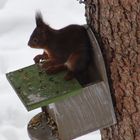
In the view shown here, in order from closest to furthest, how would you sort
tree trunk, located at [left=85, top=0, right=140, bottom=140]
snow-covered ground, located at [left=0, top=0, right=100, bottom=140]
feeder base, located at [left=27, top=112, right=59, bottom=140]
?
tree trunk, located at [left=85, top=0, right=140, bottom=140], feeder base, located at [left=27, top=112, right=59, bottom=140], snow-covered ground, located at [left=0, top=0, right=100, bottom=140]

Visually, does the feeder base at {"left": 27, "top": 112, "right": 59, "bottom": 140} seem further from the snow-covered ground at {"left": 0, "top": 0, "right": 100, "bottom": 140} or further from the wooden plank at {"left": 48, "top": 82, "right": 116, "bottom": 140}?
the snow-covered ground at {"left": 0, "top": 0, "right": 100, "bottom": 140}

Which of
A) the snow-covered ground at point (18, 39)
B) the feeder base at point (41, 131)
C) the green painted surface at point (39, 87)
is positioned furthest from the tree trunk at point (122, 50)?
the snow-covered ground at point (18, 39)

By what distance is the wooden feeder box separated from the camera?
68.7 inches

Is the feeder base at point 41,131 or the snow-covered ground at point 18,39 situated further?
the snow-covered ground at point 18,39

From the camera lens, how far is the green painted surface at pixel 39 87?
5.59 feet

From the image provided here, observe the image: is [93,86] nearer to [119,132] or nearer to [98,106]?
[98,106]

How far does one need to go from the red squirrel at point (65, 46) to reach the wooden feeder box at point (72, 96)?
27 millimetres

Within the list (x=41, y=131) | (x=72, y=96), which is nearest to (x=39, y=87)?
(x=72, y=96)

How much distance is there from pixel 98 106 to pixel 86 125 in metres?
0.09

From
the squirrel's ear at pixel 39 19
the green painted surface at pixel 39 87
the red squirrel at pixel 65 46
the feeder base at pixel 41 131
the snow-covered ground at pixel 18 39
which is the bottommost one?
the snow-covered ground at pixel 18 39

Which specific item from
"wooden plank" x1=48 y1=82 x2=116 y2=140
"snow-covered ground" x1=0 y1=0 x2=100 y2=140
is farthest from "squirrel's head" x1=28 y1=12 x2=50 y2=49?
"snow-covered ground" x1=0 y1=0 x2=100 y2=140


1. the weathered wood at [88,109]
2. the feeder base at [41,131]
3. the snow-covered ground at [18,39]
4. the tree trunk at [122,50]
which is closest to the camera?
the tree trunk at [122,50]

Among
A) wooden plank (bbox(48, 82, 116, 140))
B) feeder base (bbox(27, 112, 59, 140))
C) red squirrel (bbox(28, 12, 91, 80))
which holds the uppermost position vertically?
red squirrel (bbox(28, 12, 91, 80))

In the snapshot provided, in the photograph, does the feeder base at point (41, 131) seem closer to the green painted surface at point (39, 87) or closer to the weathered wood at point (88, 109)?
the weathered wood at point (88, 109)
